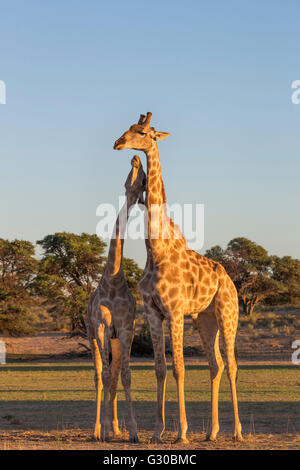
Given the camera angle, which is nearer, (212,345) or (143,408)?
(212,345)

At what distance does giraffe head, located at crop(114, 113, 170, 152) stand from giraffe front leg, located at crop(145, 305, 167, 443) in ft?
8.02

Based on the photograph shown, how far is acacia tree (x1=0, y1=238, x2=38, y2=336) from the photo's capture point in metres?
34.9

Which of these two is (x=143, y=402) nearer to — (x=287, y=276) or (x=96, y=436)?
(x=96, y=436)

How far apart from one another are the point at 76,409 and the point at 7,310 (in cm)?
2030

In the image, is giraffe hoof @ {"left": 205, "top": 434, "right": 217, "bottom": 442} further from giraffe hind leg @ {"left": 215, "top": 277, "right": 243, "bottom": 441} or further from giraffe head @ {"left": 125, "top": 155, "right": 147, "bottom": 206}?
giraffe head @ {"left": 125, "top": 155, "right": 147, "bottom": 206}

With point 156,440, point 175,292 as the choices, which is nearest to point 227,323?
point 175,292

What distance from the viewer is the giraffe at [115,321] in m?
10.3

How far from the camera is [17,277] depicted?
1474 inches

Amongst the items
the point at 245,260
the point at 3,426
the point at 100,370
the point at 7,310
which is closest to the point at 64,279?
the point at 7,310

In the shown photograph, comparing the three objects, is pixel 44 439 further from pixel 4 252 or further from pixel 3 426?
pixel 4 252

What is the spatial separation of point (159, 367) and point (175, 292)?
3.76ft

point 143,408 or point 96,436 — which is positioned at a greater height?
point 96,436

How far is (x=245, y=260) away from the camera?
50031 mm
